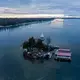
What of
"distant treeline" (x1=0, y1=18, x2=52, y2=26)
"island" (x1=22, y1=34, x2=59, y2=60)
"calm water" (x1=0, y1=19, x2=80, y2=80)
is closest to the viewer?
"calm water" (x1=0, y1=19, x2=80, y2=80)

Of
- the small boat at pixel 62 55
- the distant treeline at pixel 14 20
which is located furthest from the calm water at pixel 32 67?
the distant treeline at pixel 14 20

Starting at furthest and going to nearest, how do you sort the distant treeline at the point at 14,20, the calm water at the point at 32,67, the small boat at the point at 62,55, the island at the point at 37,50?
the distant treeline at the point at 14,20
the island at the point at 37,50
the small boat at the point at 62,55
the calm water at the point at 32,67

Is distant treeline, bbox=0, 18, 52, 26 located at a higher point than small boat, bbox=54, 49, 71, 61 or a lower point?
higher

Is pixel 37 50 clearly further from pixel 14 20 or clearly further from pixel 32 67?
pixel 14 20

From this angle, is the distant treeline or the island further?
the distant treeline

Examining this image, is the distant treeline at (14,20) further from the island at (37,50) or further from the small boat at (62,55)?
the small boat at (62,55)

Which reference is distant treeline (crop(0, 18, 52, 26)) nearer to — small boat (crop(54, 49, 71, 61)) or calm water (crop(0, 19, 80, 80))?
calm water (crop(0, 19, 80, 80))

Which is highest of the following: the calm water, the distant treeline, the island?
the distant treeline

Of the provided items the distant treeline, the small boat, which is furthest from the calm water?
the distant treeline

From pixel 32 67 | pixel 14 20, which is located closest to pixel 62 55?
pixel 32 67
